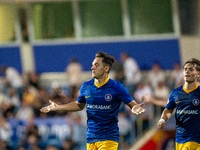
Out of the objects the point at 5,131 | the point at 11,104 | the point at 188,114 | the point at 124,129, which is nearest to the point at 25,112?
the point at 11,104

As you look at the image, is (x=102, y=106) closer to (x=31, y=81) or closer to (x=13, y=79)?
(x=31, y=81)

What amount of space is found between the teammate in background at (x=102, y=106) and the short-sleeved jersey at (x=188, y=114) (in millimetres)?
803

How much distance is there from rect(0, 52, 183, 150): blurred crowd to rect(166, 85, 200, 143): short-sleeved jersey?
5.16 m

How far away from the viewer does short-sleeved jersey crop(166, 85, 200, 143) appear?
275 inches

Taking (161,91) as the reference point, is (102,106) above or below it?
above

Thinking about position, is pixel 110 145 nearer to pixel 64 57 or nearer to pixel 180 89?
pixel 180 89

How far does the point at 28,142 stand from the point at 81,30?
6198 millimetres

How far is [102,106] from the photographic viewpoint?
Answer: 6.87 m

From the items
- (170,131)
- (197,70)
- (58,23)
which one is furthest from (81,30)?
(197,70)

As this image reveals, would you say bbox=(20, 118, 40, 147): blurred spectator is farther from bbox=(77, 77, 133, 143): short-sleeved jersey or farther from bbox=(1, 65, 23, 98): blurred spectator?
bbox=(77, 77, 133, 143): short-sleeved jersey

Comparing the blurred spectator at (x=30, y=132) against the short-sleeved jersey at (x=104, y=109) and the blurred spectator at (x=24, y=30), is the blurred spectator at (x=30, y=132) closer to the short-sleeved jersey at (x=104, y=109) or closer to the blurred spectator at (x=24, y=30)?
the blurred spectator at (x=24, y=30)

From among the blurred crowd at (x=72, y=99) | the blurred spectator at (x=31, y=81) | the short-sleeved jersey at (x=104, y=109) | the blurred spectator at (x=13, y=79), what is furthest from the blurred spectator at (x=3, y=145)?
the short-sleeved jersey at (x=104, y=109)

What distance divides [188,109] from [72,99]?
8.88m

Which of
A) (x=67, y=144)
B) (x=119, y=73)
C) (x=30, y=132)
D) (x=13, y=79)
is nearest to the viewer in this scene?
(x=67, y=144)
